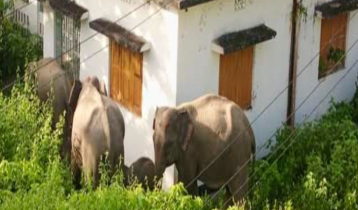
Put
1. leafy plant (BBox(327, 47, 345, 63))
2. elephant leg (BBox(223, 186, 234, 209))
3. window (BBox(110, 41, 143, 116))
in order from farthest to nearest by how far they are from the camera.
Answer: leafy plant (BBox(327, 47, 345, 63)), window (BBox(110, 41, 143, 116)), elephant leg (BBox(223, 186, 234, 209))

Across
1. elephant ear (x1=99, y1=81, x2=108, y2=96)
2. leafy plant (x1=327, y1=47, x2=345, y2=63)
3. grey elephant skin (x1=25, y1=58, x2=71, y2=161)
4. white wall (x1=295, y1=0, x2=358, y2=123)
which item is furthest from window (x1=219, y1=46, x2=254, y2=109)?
grey elephant skin (x1=25, y1=58, x2=71, y2=161)

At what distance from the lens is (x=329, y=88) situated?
18078 millimetres

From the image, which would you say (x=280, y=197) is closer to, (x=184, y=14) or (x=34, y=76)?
(x=184, y=14)

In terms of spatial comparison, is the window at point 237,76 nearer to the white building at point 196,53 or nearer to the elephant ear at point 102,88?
the white building at point 196,53

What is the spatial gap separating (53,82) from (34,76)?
0.33 m

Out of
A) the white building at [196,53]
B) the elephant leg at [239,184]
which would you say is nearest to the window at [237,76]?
the white building at [196,53]

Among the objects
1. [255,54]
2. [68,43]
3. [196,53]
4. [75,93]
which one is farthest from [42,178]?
[68,43]

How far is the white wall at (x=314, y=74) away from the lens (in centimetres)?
1730

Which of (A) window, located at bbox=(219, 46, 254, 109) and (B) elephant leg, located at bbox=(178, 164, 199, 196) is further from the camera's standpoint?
(A) window, located at bbox=(219, 46, 254, 109)

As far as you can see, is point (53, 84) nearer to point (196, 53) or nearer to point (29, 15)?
point (196, 53)

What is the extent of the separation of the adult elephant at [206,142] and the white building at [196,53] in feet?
2.35

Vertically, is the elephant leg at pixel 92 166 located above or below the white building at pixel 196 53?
below

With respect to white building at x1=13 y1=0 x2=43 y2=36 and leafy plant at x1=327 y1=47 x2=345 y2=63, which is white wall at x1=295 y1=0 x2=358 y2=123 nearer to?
leafy plant at x1=327 y1=47 x2=345 y2=63

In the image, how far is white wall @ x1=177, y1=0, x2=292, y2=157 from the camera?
15531mm
